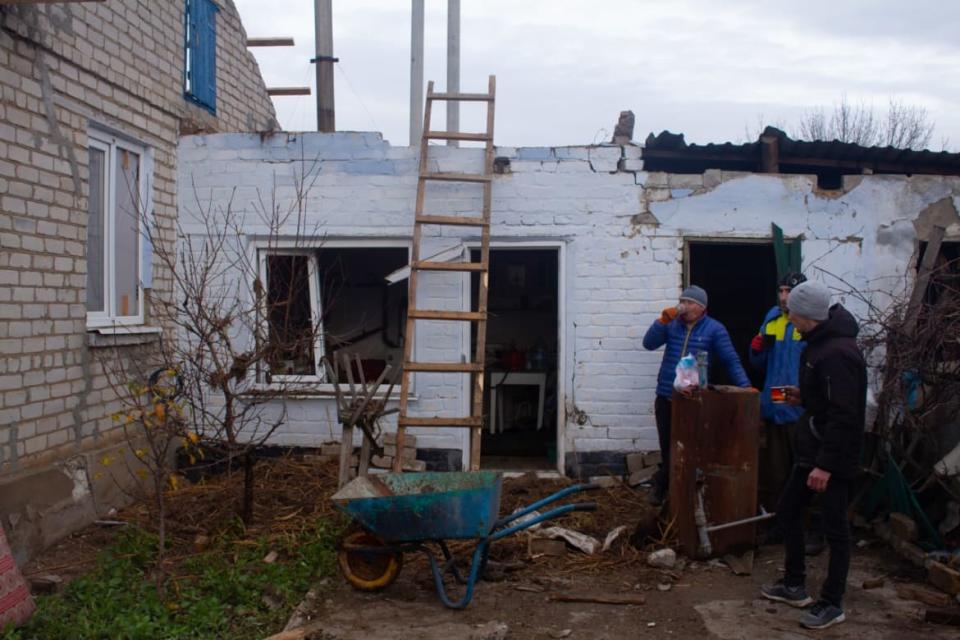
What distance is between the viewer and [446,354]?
25.0 feet

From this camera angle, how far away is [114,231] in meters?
6.98

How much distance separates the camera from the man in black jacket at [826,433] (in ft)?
14.9

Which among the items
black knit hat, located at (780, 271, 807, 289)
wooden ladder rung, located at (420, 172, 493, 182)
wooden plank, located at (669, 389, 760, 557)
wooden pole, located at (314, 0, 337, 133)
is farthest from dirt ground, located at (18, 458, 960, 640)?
wooden pole, located at (314, 0, 337, 133)

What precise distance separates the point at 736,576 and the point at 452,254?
3.54 meters

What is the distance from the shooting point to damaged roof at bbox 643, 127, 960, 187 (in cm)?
754

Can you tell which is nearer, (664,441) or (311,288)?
(664,441)

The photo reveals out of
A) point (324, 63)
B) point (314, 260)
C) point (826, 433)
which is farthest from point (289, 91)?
point (826, 433)

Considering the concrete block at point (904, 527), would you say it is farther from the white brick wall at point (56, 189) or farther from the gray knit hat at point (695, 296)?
the white brick wall at point (56, 189)

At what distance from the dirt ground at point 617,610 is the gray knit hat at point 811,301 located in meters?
1.70

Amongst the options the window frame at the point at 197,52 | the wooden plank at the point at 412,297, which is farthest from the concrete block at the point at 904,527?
the window frame at the point at 197,52

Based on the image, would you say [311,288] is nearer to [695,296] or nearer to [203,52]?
[203,52]

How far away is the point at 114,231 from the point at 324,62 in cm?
511

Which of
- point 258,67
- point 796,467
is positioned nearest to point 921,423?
point 796,467

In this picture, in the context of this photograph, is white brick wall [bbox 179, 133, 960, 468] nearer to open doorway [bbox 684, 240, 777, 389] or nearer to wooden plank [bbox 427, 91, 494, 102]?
wooden plank [bbox 427, 91, 494, 102]
